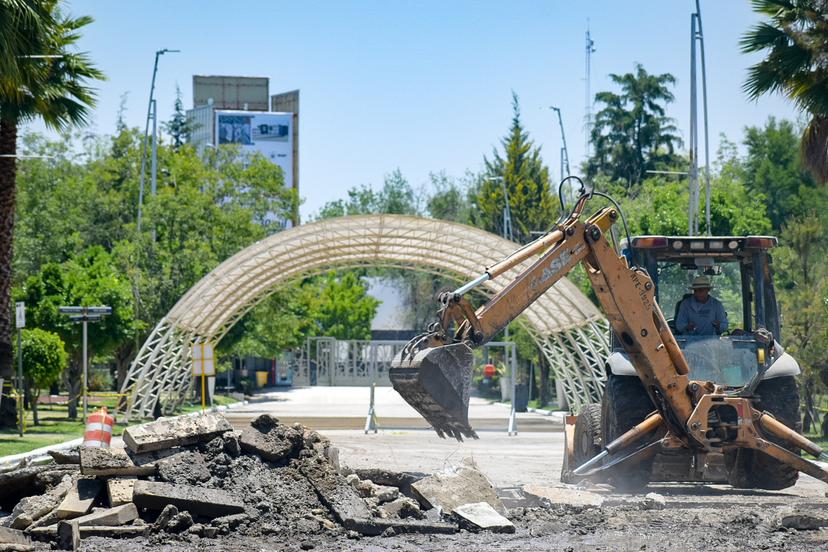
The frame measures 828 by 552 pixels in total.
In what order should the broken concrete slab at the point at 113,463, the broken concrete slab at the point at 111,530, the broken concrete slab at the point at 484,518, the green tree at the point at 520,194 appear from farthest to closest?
the green tree at the point at 520,194 < the broken concrete slab at the point at 113,463 < the broken concrete slab at the point at 484,518 < the broken concrete slab at the point at 111,530

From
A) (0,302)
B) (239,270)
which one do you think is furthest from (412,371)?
(239,270)

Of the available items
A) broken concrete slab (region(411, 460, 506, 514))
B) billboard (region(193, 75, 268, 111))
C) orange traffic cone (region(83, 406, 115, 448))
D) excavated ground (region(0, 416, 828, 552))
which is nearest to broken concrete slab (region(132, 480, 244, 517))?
excavated ground (region(0, 416, 828, 552))

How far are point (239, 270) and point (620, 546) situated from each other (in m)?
24.0

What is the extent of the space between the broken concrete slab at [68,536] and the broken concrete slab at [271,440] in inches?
105

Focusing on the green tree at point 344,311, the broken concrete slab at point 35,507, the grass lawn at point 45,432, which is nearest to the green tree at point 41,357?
the grass lawn at point 45,432

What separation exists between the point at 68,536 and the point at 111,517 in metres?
0.89

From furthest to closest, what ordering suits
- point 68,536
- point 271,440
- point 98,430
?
point 98,430 → point 271,440 → point 68,536

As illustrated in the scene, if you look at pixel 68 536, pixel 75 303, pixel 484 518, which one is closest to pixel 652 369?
pixel 484 518

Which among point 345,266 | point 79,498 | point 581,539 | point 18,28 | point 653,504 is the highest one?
point 18,28

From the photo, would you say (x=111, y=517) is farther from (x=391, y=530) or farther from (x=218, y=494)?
(x=391, y=530)

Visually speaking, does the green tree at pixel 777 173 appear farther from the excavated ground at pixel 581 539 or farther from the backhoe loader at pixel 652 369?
the excavated ground at pixel 581 539

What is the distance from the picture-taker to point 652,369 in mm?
14047

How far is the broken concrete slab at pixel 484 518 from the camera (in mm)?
11922

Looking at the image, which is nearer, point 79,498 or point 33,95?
point 79,498
